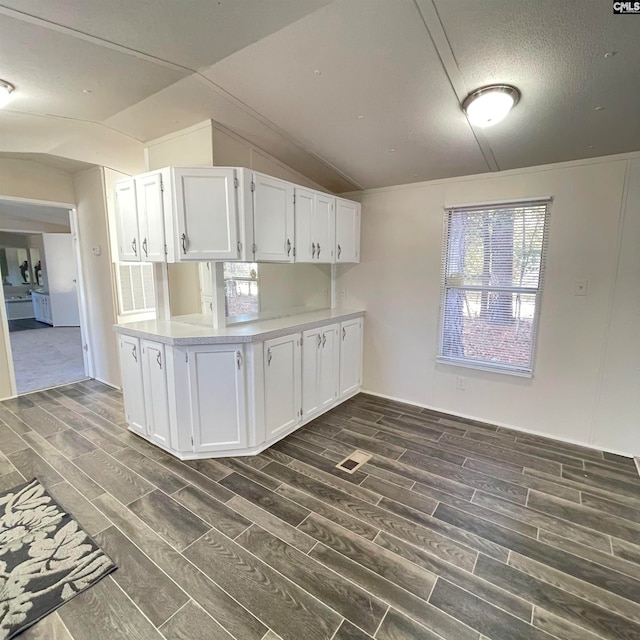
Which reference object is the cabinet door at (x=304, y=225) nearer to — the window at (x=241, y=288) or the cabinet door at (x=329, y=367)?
the window at (x=241, y=288)

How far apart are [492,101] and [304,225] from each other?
1718mm

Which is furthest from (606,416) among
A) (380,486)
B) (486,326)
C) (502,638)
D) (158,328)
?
(158,328)

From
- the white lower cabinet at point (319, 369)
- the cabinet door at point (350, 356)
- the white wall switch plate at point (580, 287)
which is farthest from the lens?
the cabinet door at point (350, 356)

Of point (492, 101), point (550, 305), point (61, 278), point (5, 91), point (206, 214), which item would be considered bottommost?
point (550, 305)

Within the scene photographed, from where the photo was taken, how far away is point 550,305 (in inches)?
117

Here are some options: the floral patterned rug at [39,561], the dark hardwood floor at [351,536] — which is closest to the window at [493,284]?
the dark hardwood floor at [351,536]

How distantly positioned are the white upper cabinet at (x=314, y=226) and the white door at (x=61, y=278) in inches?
276

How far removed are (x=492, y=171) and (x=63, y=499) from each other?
419cm

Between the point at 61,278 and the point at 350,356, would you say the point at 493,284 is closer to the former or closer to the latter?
the point at 350,356

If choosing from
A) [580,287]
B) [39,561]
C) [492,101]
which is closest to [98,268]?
[39,561]

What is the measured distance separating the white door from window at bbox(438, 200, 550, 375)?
8133 mm

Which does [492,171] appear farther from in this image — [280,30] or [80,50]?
[80,50]

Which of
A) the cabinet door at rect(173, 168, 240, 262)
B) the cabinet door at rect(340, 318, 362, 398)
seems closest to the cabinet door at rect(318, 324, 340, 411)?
the cabinet door at rect(340, 318, 362, 398)

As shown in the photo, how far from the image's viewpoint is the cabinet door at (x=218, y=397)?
2600mm
